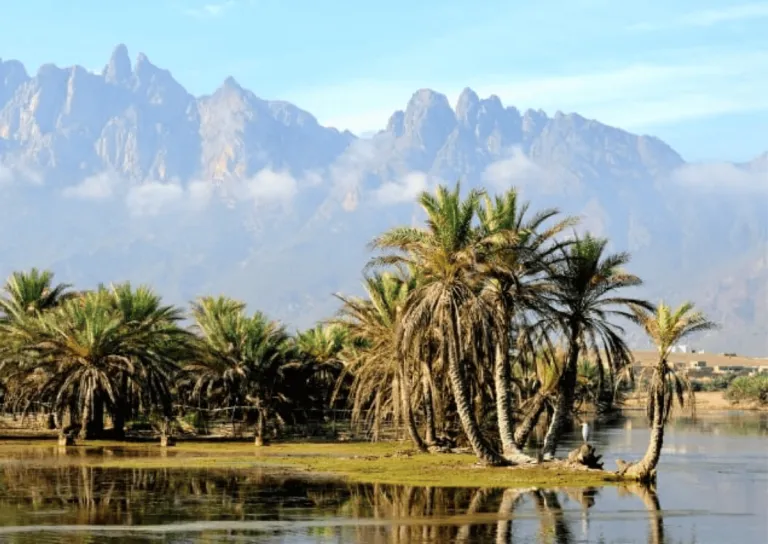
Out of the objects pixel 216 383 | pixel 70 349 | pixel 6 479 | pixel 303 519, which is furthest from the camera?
pixel 216 383

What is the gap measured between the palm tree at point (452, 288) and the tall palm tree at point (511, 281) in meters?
0.70

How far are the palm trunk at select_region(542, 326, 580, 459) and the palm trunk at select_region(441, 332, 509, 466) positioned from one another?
9.58 ft

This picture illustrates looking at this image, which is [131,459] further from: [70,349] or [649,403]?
[649,403]

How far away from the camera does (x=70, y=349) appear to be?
202 feet

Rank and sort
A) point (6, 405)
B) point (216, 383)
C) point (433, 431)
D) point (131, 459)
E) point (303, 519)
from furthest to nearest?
1. point (216, 383)
2. point (6, 405)
3. point (433, 431)
4. point (131, 459)
5. point (303, 519)

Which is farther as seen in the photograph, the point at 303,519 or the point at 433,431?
the point at 433,431

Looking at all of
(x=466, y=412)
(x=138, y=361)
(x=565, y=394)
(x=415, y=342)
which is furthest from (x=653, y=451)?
(x=138, y=361)

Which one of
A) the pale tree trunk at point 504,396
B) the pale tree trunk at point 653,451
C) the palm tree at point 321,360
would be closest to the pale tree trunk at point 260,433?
the palm tree at point 321,360

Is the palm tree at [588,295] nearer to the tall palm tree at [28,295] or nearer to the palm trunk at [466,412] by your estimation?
the palm trunk at [466,412]

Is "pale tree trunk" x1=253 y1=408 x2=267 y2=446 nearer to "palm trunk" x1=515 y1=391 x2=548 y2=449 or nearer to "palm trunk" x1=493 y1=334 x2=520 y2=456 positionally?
"palm trunk" x1=515 y1=391 x2=548 y2=449

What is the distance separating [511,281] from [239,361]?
27.7m

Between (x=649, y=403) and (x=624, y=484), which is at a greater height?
(x=649, y=403)

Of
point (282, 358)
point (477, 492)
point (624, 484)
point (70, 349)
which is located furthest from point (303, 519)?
point (282, 358)

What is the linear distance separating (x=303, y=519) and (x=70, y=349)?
34322mm
